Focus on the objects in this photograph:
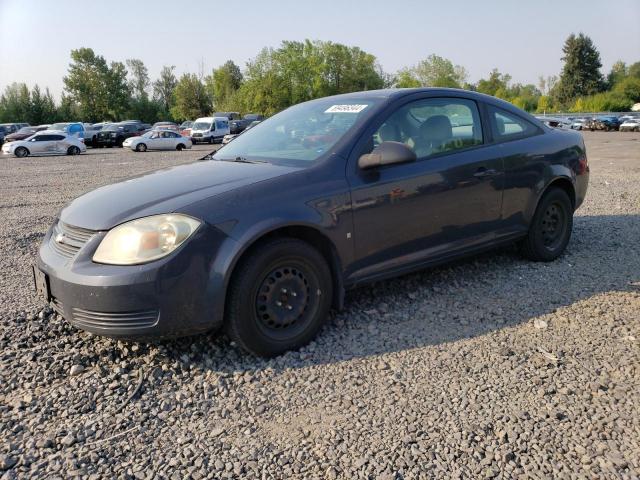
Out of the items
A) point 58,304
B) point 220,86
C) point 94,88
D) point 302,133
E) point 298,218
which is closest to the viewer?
point 58,304

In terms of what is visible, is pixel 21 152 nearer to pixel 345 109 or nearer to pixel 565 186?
pixel 345 109

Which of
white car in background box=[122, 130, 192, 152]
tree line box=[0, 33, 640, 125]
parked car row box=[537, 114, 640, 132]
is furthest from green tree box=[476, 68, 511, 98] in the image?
white car in background box=[122, 130, 192, 152]

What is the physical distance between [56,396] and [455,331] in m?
2.46

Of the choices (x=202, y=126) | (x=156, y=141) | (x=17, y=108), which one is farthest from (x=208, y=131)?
(x=17, y=108)

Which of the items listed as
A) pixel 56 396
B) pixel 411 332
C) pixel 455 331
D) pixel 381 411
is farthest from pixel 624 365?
pixel 56 396

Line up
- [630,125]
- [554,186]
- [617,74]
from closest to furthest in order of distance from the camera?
[554,186], [630,125], [617,74]

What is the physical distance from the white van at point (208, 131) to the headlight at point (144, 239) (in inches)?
1468

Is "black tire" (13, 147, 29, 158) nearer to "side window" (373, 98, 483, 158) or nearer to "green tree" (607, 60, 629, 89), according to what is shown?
"side window" (373, 98, 483, 158)

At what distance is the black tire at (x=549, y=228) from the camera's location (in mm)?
4996

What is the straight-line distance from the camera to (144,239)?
298 centimetres

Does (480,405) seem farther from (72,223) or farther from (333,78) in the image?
(333,78)

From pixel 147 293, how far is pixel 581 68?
326ft

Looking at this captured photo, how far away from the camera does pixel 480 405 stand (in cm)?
280

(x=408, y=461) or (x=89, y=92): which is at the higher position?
(x=89, y=92)
